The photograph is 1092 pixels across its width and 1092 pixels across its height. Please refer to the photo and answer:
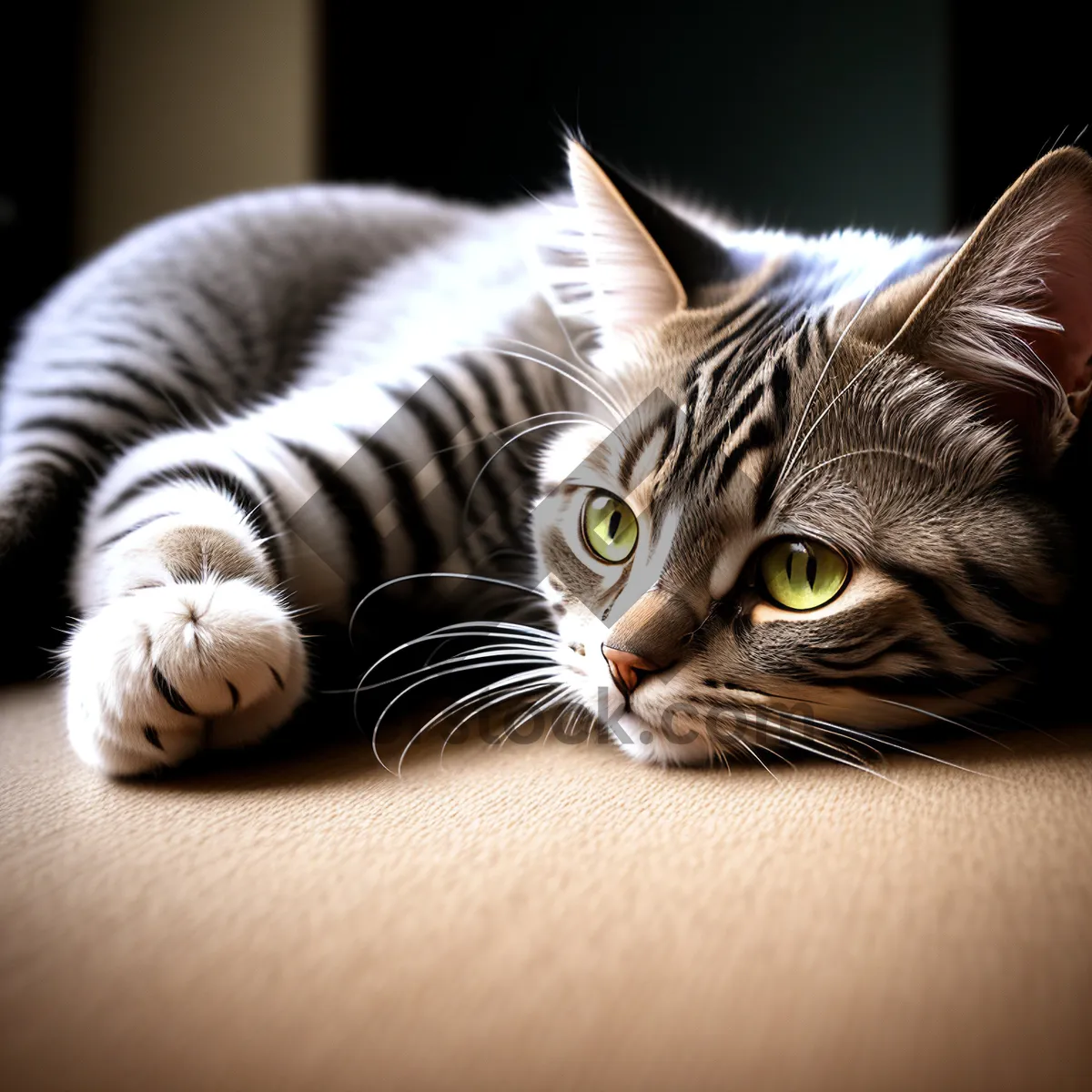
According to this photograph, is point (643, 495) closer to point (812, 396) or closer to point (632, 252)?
point (812, 396)

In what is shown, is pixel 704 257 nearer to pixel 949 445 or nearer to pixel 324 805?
pixel 949 445

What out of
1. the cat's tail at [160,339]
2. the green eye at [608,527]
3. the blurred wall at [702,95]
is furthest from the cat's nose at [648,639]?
the blurred wall at [702,95]

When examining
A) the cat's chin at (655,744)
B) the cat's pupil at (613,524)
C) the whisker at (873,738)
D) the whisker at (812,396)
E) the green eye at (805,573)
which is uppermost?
the whisker at (812,396)

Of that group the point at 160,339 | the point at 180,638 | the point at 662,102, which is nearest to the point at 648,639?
the point at 180,638

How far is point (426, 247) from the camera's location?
1639 mm

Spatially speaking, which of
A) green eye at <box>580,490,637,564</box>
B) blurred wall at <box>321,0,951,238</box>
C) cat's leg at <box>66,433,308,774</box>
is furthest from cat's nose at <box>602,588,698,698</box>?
blurred wall at <box>321,0,951,238</box>

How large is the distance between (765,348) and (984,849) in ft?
1.61

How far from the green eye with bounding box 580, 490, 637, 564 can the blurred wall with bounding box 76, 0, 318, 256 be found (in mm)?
1822

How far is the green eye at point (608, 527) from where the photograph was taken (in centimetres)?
91

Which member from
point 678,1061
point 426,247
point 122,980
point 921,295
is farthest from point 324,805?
point 426,247

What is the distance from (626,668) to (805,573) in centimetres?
17

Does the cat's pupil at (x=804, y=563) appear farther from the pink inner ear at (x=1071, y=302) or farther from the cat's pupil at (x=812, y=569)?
the pink inner ear at (x=1071, y=302)

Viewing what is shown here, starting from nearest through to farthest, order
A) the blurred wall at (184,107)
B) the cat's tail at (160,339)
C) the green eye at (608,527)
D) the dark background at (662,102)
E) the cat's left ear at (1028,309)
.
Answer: the cat's left ear at (1028,309), the green eye at (608,527), the cat's tail at (160,339), the dark background at (662,102), the blurred wall at (184,107)

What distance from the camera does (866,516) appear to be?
2.61 ft
